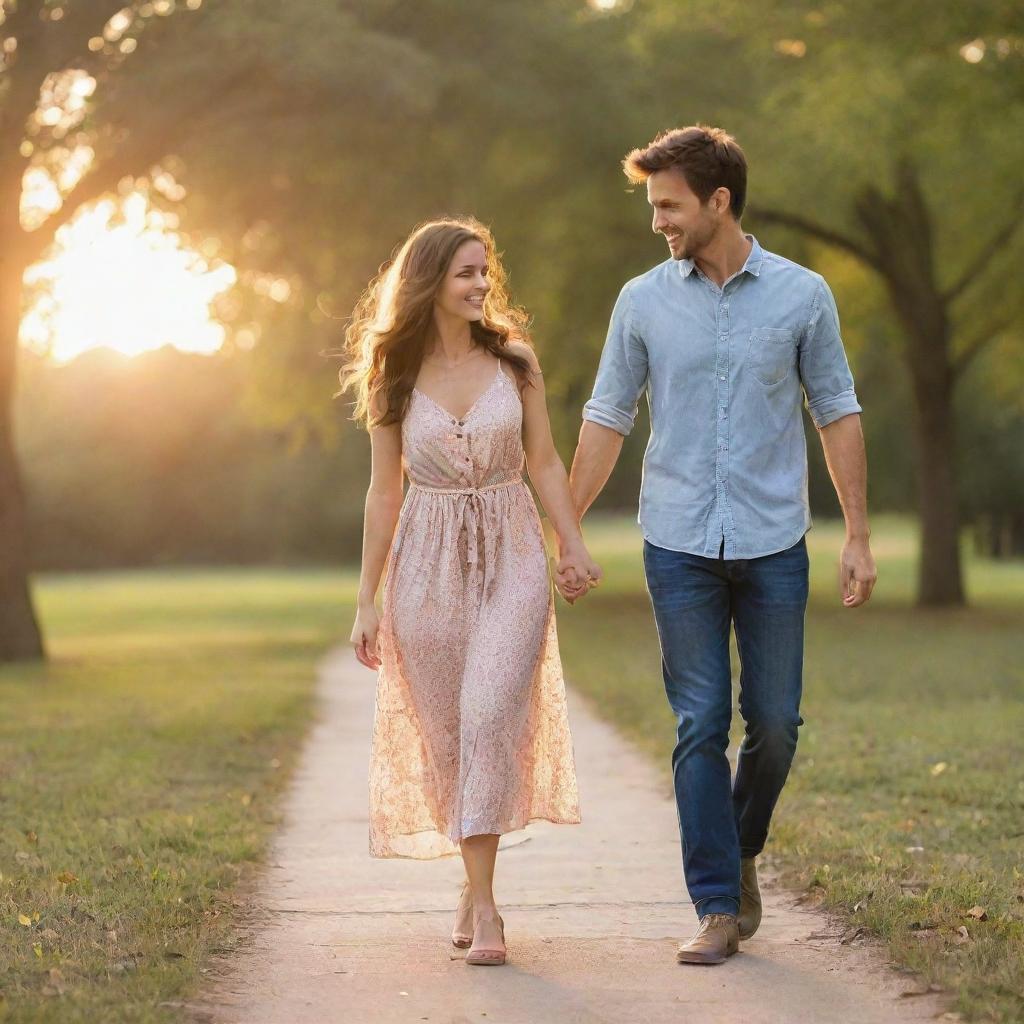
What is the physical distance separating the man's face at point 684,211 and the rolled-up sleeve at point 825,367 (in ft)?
1.19

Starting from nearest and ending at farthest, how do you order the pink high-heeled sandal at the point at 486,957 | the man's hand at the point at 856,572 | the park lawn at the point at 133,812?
the park lawn at the point at 133,812
the pink high-heeled sandal at the point at 486,957
the man's hand at the point at 856,572

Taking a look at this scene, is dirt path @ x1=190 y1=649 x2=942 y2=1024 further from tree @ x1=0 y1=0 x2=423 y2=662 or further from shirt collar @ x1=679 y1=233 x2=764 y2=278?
tree @ x1=0 y1=0 x2=423 y2=662

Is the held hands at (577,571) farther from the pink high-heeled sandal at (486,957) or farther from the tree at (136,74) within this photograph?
the tree at (136,74)

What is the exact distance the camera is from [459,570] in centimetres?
482

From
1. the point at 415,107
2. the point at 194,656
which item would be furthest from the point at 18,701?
the point at 415,107

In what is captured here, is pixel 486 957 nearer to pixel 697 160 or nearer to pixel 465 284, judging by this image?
pixel 465 284

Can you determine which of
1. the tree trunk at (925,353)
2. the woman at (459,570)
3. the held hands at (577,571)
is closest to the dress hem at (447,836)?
the woman at (459,570)

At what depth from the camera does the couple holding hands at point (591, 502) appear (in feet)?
15.2

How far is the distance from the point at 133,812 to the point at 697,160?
4095 mm

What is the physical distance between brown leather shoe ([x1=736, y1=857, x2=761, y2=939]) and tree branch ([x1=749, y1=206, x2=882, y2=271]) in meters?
17.3

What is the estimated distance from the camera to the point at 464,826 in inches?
184

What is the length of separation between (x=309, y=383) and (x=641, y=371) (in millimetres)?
20502

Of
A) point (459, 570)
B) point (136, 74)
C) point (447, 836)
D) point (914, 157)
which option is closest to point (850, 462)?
point (459, 570)

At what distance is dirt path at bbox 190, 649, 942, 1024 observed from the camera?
4.07m
